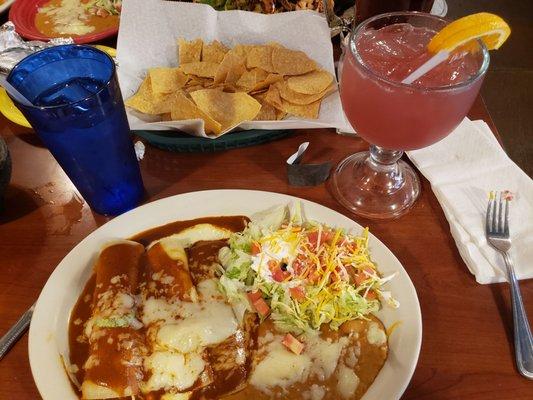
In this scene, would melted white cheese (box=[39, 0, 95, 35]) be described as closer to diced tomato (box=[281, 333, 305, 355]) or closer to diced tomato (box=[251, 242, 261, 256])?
diced tomato (box=[251, 242, 261, 256])

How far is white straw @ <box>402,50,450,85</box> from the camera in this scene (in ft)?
3.44

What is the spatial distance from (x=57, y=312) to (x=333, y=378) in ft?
2.24

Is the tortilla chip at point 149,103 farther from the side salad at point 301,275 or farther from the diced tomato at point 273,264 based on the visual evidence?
the diced tomato at point 273,264

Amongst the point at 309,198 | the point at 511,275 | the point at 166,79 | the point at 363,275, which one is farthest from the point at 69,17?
the point at 511,275

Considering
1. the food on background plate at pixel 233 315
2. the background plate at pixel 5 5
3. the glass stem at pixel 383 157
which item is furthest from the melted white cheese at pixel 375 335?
the background plate at pixel 5 5

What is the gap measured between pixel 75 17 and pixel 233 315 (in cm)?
176

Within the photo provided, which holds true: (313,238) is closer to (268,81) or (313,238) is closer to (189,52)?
(268,81)

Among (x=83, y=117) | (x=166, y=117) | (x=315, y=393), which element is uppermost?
(x=83, y=117)

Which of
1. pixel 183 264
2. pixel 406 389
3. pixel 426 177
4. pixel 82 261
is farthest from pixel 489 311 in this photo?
pixel 82 261

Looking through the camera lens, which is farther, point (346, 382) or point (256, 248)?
point (256, 248)

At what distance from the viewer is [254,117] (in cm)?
154

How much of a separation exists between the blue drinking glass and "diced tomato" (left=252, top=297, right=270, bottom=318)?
543mm

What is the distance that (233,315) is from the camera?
3.66ft

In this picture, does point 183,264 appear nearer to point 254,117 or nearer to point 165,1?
point 254,117
